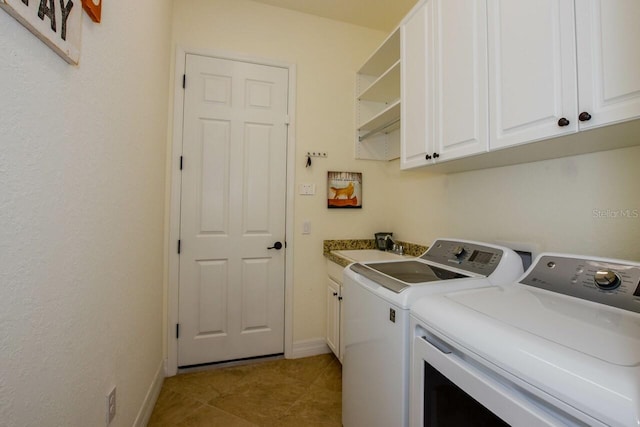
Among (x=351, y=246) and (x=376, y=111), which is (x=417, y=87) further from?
(x=351, y=246)

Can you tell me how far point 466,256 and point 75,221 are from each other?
5.19 feet

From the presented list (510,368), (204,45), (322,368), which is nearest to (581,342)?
(510,368)

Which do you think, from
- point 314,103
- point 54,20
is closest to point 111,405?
point 54,20

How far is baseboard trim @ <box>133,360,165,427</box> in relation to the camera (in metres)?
1.42

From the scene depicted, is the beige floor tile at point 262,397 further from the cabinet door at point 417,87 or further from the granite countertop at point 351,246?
the cabinet door at point 417,87

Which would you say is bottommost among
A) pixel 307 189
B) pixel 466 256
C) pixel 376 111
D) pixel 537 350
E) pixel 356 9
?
pixel 537 350

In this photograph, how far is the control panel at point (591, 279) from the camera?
2.54ft

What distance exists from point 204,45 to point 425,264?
2.28m

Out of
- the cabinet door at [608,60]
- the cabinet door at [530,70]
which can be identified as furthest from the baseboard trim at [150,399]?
the cabinet door at [608,60]

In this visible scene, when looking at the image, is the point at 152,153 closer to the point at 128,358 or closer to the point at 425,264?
the point at 128,358

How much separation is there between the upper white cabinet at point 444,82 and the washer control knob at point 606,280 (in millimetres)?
585

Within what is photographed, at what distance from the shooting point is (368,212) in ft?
8.02

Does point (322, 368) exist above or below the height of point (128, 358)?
below

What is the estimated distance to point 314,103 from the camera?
2338 millimetres
